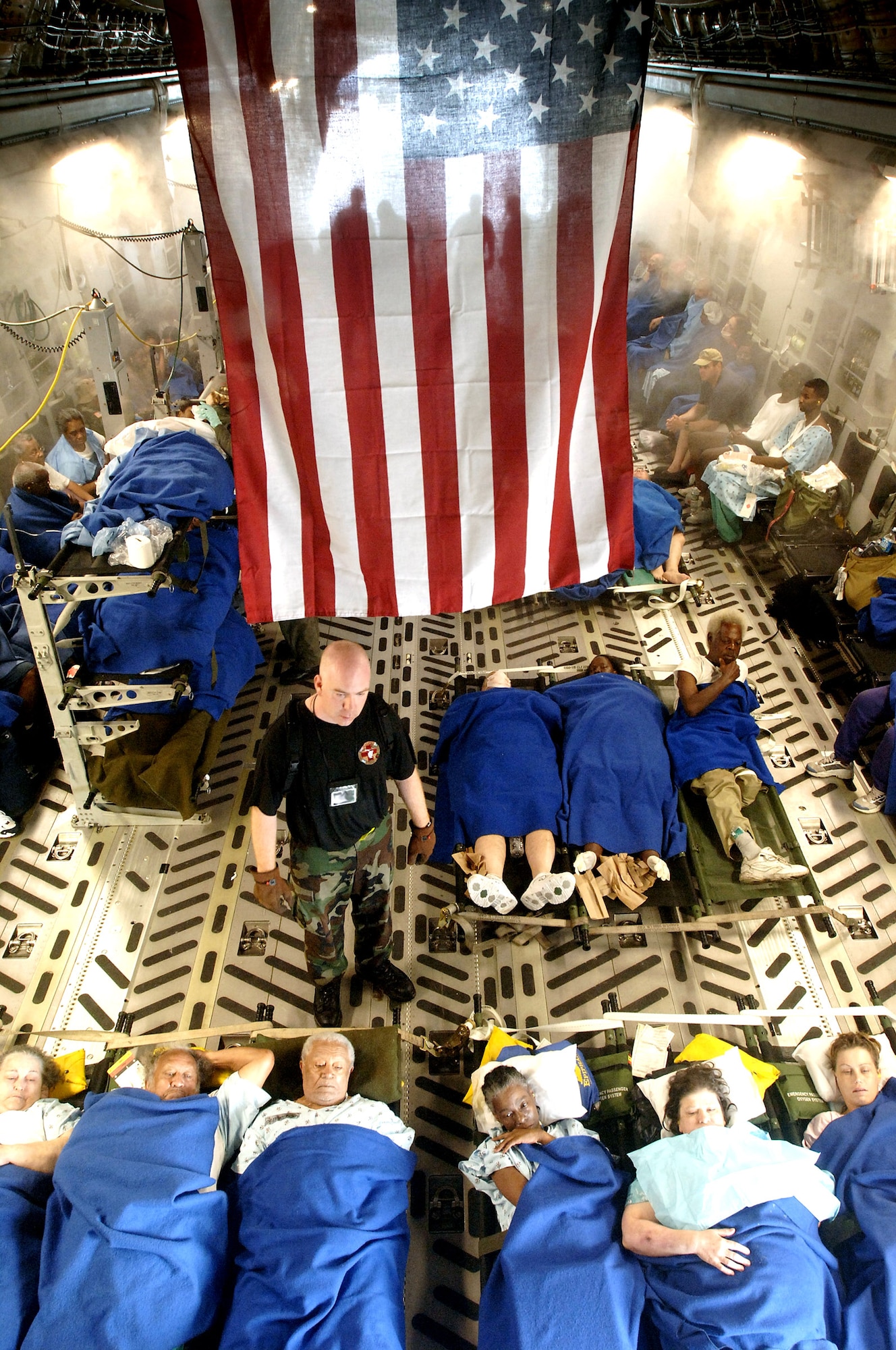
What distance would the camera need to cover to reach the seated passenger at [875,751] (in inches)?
215

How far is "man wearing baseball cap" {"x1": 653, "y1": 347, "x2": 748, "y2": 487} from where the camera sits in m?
9.33

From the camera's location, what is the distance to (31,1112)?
11.7ft

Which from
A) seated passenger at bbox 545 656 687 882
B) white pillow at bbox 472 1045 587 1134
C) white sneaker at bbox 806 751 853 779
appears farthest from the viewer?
white sneaker at bbox 806 751 853 779

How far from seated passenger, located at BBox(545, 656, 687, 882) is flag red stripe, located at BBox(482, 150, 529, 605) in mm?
1835

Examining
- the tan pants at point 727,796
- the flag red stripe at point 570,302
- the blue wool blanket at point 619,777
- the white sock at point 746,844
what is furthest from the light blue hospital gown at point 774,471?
the flag red stripe at point 570,302

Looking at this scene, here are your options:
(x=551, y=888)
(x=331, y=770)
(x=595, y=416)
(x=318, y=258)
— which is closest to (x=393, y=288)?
(x=318, y=258)

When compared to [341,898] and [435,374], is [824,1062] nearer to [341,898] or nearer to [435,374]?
[341,898]

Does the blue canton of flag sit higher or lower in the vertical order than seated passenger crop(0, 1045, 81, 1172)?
higher

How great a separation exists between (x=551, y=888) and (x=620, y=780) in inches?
34.1

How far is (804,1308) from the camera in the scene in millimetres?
2775

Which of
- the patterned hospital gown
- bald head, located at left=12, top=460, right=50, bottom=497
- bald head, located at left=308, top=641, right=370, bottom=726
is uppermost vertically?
bald head, located at left=12, top=460, right=50, bottom=497

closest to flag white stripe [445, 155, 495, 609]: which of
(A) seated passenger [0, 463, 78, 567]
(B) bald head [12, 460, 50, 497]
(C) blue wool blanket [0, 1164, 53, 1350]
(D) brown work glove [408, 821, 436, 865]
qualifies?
(D) brown work glove [408, 821, 436, 865]

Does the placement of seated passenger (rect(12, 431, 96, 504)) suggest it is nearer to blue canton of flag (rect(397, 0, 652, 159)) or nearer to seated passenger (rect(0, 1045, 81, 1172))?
seated passenger (rect(0, 1045, 81, 1172))

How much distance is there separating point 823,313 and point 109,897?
26.6ft
